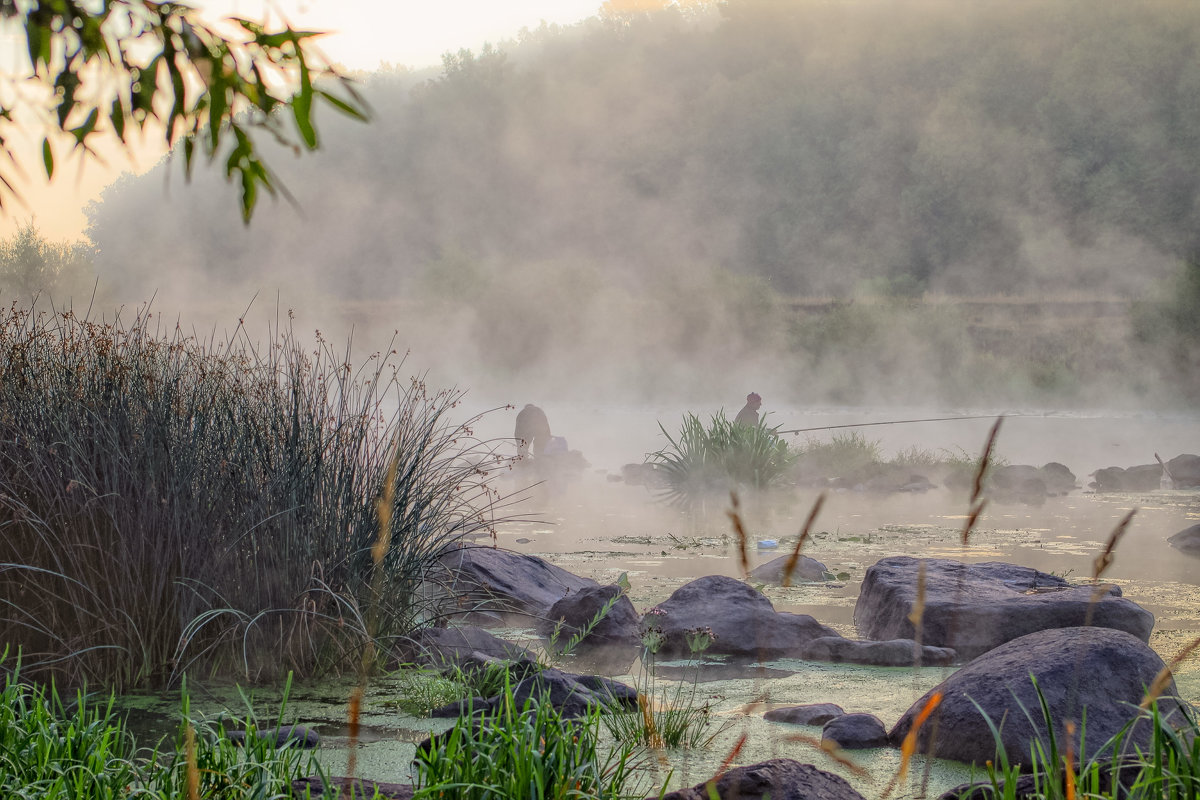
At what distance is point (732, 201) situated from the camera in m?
54.8

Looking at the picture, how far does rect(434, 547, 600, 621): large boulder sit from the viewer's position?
5316 mm

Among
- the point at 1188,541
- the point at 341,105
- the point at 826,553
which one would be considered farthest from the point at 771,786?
the point at 1188,541

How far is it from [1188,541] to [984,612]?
4025 mm

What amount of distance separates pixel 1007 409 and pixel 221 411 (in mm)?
21815

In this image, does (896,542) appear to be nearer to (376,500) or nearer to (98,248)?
(376,500)

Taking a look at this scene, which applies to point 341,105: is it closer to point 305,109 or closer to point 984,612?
point 305,109

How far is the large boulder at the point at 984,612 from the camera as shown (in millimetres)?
4773

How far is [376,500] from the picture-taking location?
4.16 m

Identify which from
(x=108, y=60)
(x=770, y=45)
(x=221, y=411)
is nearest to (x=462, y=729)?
(x=108, y=60)

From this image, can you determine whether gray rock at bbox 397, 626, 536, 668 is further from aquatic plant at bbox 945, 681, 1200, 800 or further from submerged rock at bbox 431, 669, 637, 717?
aquatic plant at bbox 945, 681, 1200, 800

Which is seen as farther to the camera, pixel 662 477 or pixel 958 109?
pixel 958 109

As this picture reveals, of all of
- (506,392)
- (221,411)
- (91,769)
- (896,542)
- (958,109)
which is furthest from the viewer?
(958,109)

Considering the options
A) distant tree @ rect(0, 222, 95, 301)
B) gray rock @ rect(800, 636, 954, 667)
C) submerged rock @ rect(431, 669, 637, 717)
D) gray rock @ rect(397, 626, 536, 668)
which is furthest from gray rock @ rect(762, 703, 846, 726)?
distant tree @ rect(0, 222, 95, 301)

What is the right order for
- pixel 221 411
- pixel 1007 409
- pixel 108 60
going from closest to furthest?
pixel 108 60 → pixel 221 411 → pixel 1007 409
